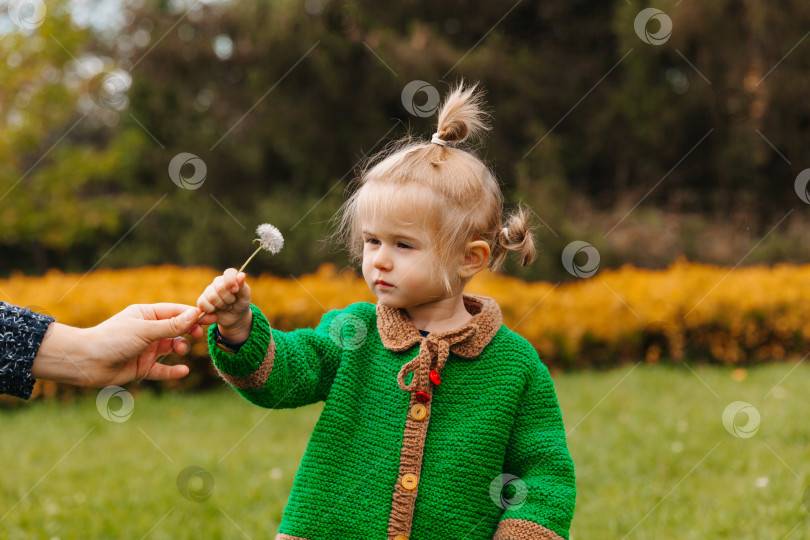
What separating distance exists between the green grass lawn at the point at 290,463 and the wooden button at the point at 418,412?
1772 millimetres

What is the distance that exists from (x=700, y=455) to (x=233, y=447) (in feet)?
8.79

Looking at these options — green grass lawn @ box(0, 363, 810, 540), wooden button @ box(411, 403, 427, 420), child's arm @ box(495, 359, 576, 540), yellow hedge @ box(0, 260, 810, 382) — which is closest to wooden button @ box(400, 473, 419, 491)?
wooden button @ box(411, 403, 427, 420)

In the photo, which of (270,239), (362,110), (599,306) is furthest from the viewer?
(362,110)

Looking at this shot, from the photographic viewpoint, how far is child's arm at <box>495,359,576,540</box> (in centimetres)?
186

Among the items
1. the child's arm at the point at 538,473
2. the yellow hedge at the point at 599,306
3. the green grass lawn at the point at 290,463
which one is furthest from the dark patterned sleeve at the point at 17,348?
the yellow hedge at the point at 599,306

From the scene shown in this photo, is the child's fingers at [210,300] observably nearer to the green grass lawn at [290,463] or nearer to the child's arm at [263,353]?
the child's arm at [263,353]

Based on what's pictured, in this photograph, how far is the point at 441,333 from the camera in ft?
6.47

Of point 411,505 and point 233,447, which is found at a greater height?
point 233,447

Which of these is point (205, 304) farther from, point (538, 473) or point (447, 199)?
point (538, 473)

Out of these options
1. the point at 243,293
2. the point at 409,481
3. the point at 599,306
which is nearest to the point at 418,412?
the point at 409,481

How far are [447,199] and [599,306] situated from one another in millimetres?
5351

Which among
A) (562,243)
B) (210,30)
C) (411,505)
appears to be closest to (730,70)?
(562,243)

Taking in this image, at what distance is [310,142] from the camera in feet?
37.7

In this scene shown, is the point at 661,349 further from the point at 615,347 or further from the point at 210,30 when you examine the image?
the point at 210,30
